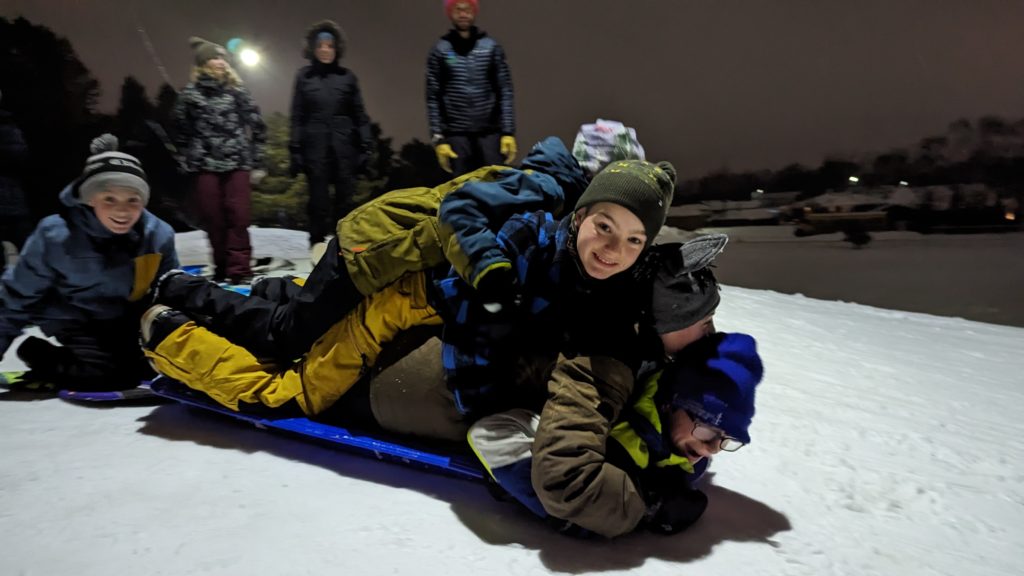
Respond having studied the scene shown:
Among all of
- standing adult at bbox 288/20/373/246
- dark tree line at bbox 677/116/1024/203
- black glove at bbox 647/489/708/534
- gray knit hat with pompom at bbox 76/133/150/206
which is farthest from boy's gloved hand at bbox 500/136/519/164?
dark tree line at bbox 677/116/1024/203

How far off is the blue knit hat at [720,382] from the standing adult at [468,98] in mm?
2651

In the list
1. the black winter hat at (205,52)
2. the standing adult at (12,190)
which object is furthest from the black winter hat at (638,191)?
the standing adult at (12,190)

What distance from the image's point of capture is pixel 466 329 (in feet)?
4.53

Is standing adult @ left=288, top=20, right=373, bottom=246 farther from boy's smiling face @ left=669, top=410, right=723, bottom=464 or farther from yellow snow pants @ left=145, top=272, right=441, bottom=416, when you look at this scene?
boy's smiling face @ left=669, top=410, right=723, bottom=464

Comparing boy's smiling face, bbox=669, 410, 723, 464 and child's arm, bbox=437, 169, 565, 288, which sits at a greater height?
child's arm, bbox=437, 169, 565, 288

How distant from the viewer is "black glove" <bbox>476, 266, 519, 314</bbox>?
130 cm

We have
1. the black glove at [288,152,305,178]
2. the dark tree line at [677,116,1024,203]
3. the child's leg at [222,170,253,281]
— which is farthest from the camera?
the dark tree line at [677,116,1024,203]

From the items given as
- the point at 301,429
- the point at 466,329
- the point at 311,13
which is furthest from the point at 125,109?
the point at 466,329

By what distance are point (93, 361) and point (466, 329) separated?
1.45 m

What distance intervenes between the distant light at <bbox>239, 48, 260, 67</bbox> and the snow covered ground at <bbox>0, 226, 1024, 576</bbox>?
Result: 3350mm

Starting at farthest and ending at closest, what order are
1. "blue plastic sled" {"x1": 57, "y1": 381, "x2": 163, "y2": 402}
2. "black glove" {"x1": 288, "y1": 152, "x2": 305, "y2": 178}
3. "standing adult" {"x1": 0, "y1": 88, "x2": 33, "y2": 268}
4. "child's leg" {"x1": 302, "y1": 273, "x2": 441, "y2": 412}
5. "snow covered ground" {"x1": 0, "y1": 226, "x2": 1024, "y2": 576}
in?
"black glove" {"x1": 288, "y1": 152, "x2": 305, "y2": 178}, "standing adult" {"x1": 0, "y1": 88, "x2": 33, "y2": 268}, "blue plastic sled" {"x1": 57, "y1": 381, "x2": 163, "y2": 402}, "child's leg" {"x1": 302, "y1": 273, "x2": 441, "y2": 412}, "snow covered ground" {"x1": 0, "y1": 226, "x2": 1024, "y2": 576}

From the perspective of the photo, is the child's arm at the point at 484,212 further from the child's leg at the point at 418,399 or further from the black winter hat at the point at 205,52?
the black winter hat at the point at 205,52

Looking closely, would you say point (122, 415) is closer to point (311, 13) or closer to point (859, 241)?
point (311, 13)

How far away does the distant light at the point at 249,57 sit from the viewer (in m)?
4.46
